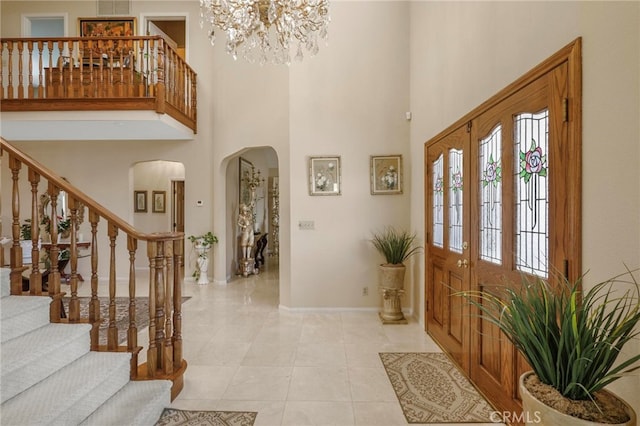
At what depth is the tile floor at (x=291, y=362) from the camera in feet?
7.51

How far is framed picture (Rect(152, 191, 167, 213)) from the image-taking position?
26.9 feet

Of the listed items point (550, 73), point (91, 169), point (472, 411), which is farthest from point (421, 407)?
point (91, 169)

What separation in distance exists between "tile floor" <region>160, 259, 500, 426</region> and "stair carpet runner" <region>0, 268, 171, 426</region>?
358 mm

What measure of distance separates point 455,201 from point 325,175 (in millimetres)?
1893

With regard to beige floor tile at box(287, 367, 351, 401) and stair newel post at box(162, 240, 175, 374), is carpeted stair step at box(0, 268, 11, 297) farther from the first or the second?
beige floor tile at box(287, 367, 351, 401)

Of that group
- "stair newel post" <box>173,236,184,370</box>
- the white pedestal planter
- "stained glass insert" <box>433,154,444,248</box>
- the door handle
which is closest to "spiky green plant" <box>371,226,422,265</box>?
"stained glass insert" <box>433,154,444,248</box>

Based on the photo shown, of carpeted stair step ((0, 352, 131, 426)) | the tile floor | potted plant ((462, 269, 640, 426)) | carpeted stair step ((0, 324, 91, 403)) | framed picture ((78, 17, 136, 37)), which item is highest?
framed picture ((78, 17, 136, 37))

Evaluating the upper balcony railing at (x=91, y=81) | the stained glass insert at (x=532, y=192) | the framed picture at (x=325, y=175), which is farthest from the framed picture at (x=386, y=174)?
the upper balcony railing at (x=91, y=81)

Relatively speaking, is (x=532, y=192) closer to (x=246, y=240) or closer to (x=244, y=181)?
(x=246, y=240)

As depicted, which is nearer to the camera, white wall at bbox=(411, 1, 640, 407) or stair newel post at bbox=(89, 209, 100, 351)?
white wall at bbox=(411, 1, 640, 407)

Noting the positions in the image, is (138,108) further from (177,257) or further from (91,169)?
(177,257)

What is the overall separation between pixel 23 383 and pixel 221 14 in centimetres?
327

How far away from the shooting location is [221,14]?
3.19m

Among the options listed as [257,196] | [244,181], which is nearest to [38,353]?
[244,181]
